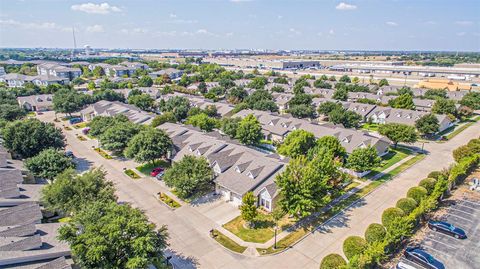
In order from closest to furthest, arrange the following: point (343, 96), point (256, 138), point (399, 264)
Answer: point (399, 264) < point (256, 138) < point (343, 96)

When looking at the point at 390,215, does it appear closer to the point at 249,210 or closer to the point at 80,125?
the point at 249,210

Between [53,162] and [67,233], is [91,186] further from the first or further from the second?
[53,162]

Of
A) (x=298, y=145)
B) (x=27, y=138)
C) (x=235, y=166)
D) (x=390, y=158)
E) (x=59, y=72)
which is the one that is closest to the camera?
(x=235, y=166)

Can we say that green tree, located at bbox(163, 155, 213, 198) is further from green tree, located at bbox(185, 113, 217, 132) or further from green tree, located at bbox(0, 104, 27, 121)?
green tree, located at bbox(0, 104, 27, 121)

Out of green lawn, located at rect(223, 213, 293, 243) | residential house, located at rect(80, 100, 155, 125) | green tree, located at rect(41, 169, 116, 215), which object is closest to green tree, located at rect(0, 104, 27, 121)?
residential house, located at rect(80, 100, 155, 125)

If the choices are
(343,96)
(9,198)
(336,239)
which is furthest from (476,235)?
(343,96)

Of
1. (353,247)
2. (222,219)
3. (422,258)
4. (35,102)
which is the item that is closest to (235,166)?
(222,219)

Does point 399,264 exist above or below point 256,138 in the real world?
below
